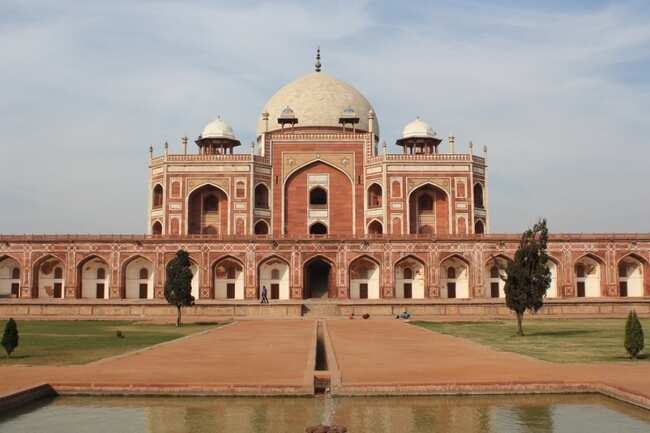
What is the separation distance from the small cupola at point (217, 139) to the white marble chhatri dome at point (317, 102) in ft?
11.2

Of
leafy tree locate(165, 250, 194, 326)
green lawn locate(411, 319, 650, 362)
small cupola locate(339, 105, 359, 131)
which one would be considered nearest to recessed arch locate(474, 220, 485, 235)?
small cupola locate(339, 105, 359, 131)

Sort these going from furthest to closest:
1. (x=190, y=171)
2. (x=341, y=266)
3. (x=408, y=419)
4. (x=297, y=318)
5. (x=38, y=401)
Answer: (x=190, y=171) < (x=341, y=266) < (x=297, y=318) < (x=38, y=401) < (x=408, y=419)

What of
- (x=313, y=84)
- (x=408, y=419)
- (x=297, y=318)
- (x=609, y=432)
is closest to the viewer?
(x=609, y=432)

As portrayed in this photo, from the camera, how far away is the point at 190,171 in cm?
3975

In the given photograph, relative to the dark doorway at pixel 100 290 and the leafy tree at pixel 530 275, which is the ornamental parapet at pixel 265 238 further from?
the leafy tree at pixel 530 275

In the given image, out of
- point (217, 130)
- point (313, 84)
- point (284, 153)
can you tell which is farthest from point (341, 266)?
point (313, 84)

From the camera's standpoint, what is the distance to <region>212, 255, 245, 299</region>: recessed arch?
3541 centimetres

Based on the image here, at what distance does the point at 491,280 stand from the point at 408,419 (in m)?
28.6

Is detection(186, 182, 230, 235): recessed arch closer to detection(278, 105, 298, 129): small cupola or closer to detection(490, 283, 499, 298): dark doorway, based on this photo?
detection(278, 105, 298, 129): small cupola

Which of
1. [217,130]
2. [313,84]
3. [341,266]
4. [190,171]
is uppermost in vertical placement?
[313,84]

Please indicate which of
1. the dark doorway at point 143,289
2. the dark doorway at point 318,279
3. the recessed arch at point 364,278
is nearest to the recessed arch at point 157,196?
the dark doorway at point 143,289

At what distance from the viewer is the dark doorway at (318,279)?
36.9 meters

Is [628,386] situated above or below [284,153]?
below

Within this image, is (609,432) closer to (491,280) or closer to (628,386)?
(628,386)
